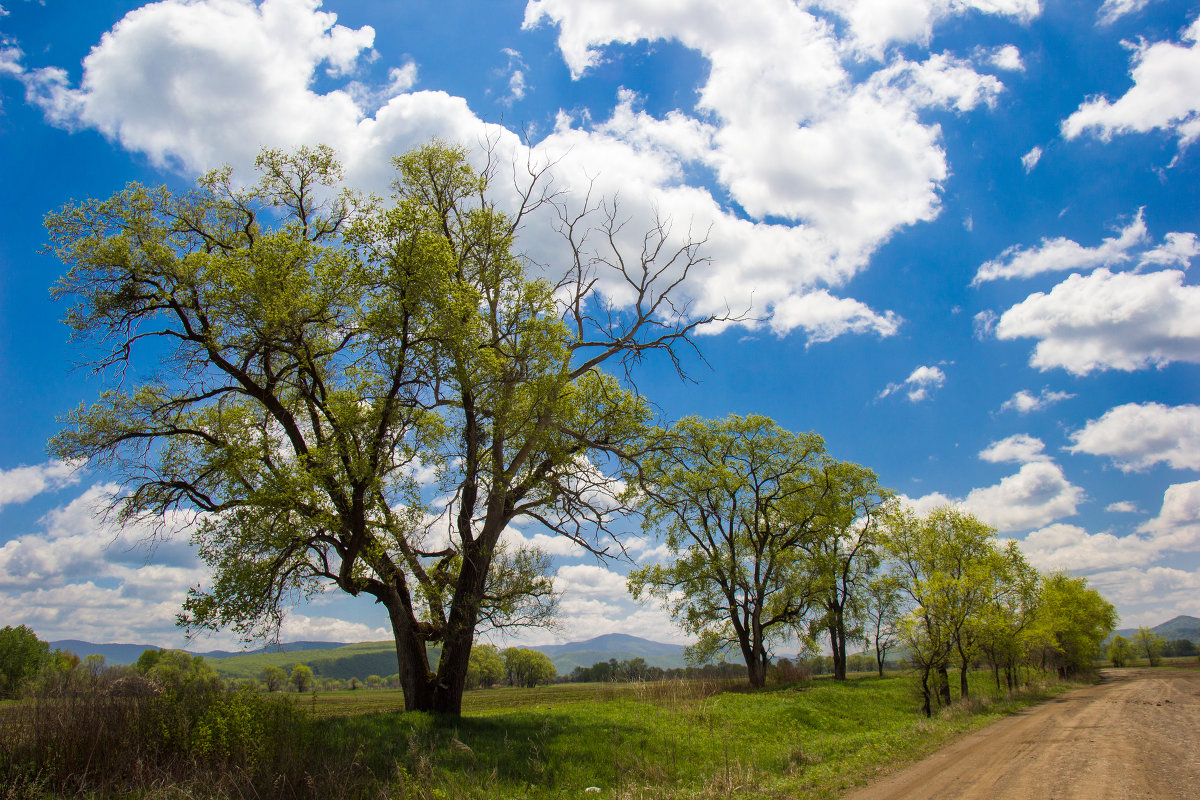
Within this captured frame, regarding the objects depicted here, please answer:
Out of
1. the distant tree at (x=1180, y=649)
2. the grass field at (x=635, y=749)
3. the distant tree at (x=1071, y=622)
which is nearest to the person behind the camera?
the grass field at (x=635, y=749)

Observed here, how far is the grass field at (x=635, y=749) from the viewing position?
9539 millimetres

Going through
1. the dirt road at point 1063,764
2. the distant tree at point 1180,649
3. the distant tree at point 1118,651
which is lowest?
the distant tree at point 1180,649

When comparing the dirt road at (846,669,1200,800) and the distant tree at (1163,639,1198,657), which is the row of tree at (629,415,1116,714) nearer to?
the dirt road at (846,669,1200,800)

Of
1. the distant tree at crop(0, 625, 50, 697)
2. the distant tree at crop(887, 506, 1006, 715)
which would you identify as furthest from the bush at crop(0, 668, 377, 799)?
the distant tree at crop(0, 625, 50, 697)

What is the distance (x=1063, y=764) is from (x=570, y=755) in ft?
34.9

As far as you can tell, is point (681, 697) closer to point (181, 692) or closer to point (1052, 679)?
point (181, 692)

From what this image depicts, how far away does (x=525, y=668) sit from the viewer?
4168 inches

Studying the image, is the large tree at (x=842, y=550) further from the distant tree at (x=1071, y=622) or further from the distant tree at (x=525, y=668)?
the distant tree at (x=525, y=668)

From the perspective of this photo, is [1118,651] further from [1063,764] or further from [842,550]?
[1063,764]

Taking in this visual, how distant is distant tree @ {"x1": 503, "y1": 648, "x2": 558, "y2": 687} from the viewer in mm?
104656

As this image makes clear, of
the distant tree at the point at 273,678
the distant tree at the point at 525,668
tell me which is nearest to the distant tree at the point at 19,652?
the distant tree at the point at 273,678

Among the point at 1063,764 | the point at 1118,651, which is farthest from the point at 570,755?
the point at 1118,651

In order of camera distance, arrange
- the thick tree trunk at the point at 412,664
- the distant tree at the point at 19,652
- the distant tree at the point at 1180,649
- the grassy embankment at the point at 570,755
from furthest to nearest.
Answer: the distant tree at the point at 1180,649, the distant tree at the point at 19,652, the thick tree trunk at the point at 412,664, the grassy embankment at the point at 570,755

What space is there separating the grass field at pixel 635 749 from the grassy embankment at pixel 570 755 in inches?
1.4
